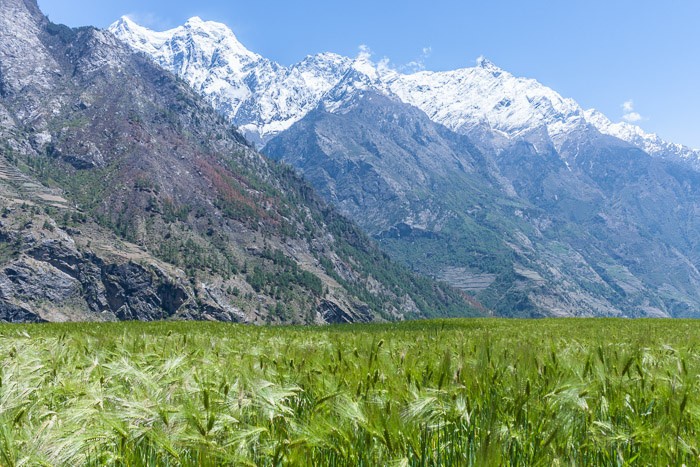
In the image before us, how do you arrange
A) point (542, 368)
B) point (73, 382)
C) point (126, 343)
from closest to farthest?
point (73, 382)
point (542, 368)
point (126, 343)

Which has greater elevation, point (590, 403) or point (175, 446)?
point (590, 403)

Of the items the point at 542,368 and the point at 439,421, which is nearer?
the point at 439,421

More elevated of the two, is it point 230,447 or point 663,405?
point 663,405

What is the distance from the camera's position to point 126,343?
615 centimetres

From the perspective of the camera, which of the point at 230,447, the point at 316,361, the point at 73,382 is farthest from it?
the point at 316,361

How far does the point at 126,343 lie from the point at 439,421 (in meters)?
4.69

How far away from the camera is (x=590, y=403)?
10.4 feet

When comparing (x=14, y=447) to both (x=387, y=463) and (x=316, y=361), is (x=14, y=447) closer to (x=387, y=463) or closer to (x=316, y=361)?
(x=387, y=463)

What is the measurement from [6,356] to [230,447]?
4.18 m

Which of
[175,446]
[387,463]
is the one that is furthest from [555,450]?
[175,446]

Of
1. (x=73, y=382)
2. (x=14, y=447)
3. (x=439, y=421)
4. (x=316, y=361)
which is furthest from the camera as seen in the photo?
(x=316, y=361)

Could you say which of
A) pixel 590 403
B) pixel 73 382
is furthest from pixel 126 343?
pixel 590 403

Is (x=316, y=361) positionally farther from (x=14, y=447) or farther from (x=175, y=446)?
(x=14, y=447)

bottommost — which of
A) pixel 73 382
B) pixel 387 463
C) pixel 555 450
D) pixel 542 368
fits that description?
pixel 73 382
